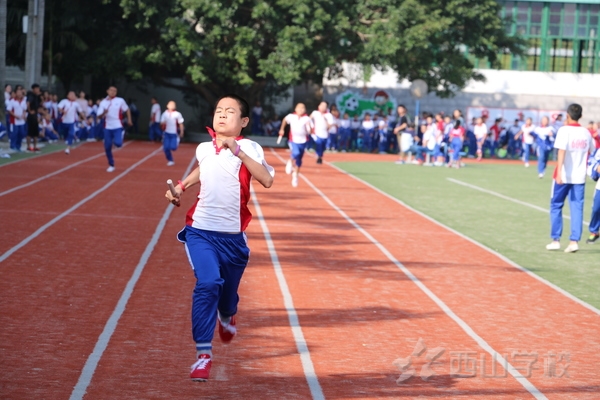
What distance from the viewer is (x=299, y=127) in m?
23.0

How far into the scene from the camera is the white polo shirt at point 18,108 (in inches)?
1087

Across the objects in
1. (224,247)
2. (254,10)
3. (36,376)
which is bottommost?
(36,376)

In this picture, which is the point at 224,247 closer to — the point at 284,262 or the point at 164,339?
the point at 164,339

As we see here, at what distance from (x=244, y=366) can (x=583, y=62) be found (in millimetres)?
54340

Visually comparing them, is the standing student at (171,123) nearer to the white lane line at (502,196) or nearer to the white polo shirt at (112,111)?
the white polo shirt at (112,111)

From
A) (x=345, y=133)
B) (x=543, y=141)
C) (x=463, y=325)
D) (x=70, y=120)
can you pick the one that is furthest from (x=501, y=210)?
(x=345, y=133)

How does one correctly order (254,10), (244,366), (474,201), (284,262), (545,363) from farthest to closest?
(254,10) < (474,201) < (284,262) < (545,363) < (244,366)

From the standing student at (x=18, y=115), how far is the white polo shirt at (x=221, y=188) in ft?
73.1

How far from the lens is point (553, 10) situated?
58844 mm

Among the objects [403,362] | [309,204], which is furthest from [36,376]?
[309,204]

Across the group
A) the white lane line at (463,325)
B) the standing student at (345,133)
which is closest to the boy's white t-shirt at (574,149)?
the white lane line at (463,325)

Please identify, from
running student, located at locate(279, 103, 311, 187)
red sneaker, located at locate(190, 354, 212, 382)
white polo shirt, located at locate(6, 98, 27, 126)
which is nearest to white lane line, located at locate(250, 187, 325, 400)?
red sneaker, located at locate(190, 354, 212, 382)

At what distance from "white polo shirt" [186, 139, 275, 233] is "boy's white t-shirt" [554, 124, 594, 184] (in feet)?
25.8

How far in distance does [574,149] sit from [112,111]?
1220cm
